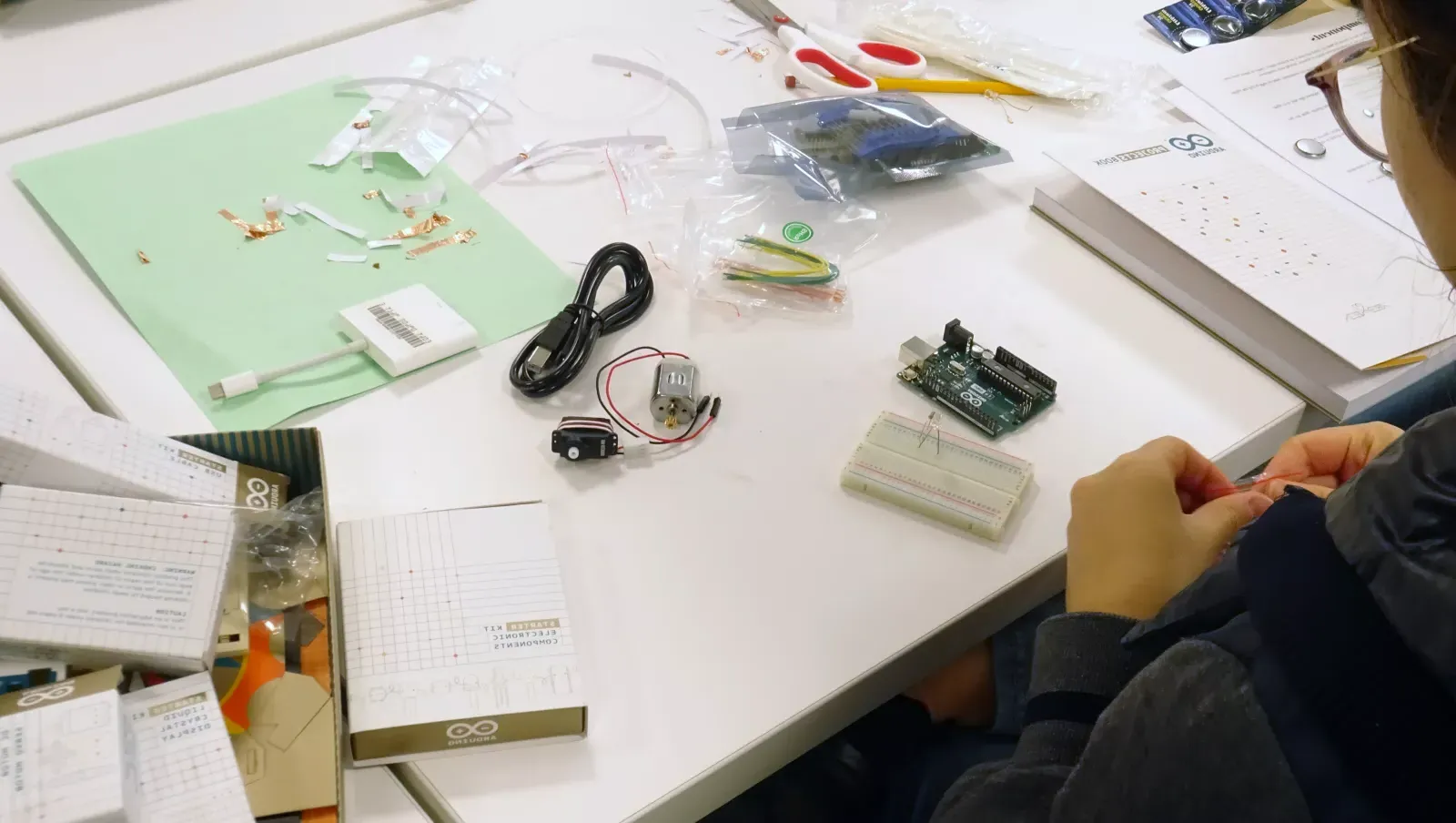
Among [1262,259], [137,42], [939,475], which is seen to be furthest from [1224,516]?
[137,42]

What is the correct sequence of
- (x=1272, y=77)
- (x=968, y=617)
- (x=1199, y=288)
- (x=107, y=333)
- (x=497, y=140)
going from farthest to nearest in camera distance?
(x=1272, y=77) < (x=497, y=140) < (x=1199, y=288) < (x=107, y=333) < (x=968, y=617)

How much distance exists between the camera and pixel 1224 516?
2.52ft

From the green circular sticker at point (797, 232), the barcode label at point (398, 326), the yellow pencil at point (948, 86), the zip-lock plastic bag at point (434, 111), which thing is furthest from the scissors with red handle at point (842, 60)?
the barcode label at point (398, 326)

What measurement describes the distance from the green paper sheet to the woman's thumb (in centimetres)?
54

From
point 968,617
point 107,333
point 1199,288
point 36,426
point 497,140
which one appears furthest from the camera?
point 497,140

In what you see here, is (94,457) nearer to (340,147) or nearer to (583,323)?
(583,323)

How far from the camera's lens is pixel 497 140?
1089 mm

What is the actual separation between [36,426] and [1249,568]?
70cm

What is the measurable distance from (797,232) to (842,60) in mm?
305

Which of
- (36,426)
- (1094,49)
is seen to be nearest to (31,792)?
(36,426)

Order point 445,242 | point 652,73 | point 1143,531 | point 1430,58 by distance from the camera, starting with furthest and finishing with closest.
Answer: point 652,73
point 445,242
point 1143,531
point 1430,58

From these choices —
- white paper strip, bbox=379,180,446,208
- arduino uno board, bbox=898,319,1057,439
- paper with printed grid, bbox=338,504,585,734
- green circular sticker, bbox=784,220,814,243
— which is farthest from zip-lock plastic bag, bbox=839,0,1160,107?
paper with printed grid, bbox=338,504,585,734

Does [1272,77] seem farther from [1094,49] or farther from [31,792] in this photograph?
[31,792]

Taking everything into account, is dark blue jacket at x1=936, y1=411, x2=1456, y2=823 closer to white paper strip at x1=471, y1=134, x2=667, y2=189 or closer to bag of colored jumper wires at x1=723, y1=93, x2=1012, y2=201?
bag of colored jumper wires at x1=723, y1=93, x2=1012, y2=201
